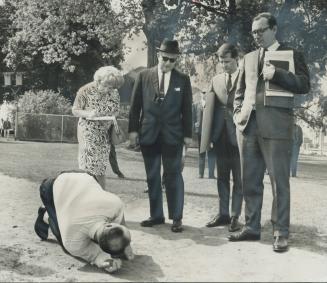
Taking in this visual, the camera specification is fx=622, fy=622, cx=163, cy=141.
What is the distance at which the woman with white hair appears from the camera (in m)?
7.00

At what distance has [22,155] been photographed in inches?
722

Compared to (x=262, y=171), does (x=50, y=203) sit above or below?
below

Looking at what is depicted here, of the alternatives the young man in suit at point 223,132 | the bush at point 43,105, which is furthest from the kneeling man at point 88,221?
the bush at point 43,105

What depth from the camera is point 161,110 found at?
22.4ft

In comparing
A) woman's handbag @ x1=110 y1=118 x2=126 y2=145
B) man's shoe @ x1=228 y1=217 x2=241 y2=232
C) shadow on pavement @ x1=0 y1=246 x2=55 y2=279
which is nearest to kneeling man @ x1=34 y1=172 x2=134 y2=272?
shadow on pavement @ x1=0 y1=246 x2=55 y2=279

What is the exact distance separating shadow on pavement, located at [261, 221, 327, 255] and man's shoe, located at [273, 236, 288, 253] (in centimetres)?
24

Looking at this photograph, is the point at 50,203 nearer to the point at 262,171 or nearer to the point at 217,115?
the point at 262,171

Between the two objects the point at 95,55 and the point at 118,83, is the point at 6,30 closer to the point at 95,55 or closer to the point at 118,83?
the point at 95,55

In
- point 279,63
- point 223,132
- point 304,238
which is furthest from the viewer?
point 223,132

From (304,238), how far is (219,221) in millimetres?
1046

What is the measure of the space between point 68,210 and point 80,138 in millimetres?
1885

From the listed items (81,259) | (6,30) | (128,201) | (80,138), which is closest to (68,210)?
(81,259)

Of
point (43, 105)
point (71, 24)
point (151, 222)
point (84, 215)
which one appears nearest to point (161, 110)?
point (151, 222)

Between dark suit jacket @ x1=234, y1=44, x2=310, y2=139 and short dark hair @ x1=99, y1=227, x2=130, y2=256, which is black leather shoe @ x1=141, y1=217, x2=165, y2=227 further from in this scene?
short dark hair @ x1=99, y1=227, x2=130, y2=256
